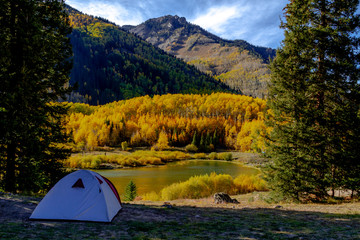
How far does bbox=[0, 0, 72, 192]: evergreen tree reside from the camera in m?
12.6

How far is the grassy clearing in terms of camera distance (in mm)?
7035

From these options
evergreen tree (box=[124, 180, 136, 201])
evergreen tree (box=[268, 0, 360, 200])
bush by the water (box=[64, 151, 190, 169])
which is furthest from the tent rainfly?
bush by the water (box=[64, 151, 190, 169])

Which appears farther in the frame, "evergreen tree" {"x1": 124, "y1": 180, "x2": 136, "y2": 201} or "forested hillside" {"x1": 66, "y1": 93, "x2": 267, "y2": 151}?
"forested hillside" {"x1": 66, "y1": 93, "x2": 267, "y2": 151}

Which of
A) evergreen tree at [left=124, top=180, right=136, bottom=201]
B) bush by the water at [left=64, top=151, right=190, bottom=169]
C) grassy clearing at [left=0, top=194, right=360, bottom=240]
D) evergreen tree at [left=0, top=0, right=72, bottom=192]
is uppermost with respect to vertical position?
evergreen tree at [left=0, top=0, right=72, bottom=192]

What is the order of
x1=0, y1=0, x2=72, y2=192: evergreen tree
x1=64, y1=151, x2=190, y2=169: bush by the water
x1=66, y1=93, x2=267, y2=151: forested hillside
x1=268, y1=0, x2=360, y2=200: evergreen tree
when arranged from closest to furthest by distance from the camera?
x1=0, y1=0, x2=72, y2=192: evergreen tree → x1=268, y1=0, x2=360, y2=200: evergreen tree → x1=64, y1=151, x2=190, y2=169: bush by the water → x1=66, y1=93, x2=267, y2=151: forested hillside

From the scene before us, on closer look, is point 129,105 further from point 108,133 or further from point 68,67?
point 68,67

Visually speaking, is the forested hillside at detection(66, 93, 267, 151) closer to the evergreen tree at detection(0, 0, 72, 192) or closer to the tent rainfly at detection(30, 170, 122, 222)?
the evergreen tree at detection(0, 0, 72, 192)

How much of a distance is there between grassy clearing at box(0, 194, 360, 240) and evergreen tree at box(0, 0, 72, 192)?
4102 millimetres

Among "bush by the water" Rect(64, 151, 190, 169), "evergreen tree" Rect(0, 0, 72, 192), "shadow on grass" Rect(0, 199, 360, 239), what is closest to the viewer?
"shadow on grass" Rect(0, 199, 360, 239)

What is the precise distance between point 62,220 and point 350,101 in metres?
16.5

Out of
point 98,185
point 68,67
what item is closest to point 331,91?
point 98,185

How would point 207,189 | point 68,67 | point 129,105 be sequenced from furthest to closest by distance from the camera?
1. point 129,105
2. point 207,189
3. point 68,67

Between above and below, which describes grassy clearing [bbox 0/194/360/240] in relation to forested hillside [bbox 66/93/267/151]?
below

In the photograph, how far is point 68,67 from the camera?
1576 cm
